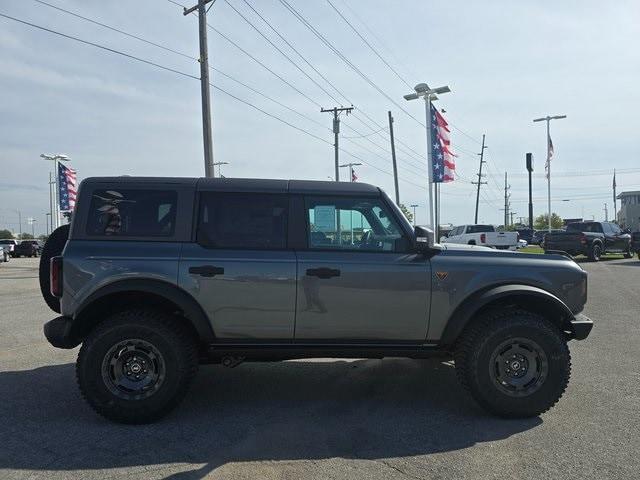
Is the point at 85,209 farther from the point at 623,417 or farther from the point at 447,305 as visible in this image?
the point at 623,417

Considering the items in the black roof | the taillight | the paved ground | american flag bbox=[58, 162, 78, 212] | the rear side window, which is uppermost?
american flag bbox=[58, 162, 78, 212]

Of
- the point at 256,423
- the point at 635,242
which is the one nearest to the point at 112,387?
the point at 256,423

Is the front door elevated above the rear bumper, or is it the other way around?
the front door

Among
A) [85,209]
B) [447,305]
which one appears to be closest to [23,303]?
[85,209]

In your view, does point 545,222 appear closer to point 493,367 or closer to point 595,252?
point 595,252

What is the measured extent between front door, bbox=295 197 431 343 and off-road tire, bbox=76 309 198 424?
1.01m

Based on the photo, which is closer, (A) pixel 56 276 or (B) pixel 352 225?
(A) pixel 56 276

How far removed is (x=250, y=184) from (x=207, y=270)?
85cm

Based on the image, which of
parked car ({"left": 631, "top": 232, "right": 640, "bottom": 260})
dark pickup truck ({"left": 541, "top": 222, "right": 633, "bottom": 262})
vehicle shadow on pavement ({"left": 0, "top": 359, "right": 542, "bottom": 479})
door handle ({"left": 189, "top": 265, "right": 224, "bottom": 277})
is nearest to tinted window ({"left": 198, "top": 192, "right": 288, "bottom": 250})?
door handle ({"left": 189, "top": 265, "right": 224, "bottom": 277})

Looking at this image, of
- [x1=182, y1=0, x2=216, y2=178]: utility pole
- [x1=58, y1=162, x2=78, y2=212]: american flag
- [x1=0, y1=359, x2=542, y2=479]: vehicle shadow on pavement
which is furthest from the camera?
[x1=58, y1=162, x2=78, y2=212]: american flag

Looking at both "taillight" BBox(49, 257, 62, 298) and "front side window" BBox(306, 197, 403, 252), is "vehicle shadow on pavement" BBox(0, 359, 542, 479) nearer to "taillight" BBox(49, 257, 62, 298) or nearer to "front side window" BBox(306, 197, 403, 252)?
"taillight" BBox(49, 257, 62, 298)

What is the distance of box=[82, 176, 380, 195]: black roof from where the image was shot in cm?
484

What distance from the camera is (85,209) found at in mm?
4746

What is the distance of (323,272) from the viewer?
4.62 metres
